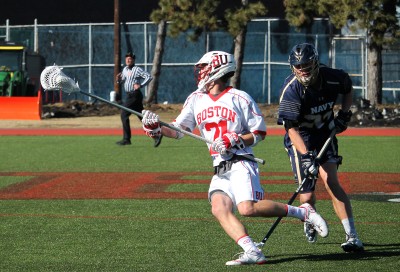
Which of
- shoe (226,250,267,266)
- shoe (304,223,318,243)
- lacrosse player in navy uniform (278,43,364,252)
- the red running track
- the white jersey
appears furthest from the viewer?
the red running track

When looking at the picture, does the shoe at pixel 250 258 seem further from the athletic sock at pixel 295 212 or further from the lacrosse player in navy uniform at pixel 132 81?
the lacrosse player in navy uniform at pixel 132 81

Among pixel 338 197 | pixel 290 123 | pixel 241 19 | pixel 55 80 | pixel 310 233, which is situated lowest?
pixel 310 233

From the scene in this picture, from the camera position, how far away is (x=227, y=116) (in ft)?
28.4

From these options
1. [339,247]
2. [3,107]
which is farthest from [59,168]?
[3,107]

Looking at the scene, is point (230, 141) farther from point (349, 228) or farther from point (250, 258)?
point (349, 228)

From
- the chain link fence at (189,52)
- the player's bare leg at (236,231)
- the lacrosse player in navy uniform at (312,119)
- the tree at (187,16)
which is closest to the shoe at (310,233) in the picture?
the lacrosse player in navy uniform at (312,119)

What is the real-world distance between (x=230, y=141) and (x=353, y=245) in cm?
145

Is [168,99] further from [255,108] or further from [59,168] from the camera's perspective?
[255,108]

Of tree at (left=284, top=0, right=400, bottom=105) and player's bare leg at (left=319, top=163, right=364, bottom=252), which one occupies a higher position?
tree at (left=284, top=0, right=400, bottom=105)

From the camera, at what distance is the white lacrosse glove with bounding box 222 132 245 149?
850 centimetres

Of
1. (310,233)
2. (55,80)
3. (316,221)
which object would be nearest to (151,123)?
(55,80)

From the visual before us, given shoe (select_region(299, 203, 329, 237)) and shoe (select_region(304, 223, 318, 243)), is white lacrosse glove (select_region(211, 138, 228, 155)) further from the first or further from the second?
shoe (select_region(304, 223, 318, 243))

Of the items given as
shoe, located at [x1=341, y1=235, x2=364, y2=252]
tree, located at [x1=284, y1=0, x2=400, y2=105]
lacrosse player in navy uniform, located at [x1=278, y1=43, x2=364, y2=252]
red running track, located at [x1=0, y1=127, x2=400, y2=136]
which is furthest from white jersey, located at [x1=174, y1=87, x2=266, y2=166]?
tree, located at [x1=284, y1=0, x2=400, y2=105]

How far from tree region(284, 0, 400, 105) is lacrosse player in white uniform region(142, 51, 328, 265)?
23.2 m
